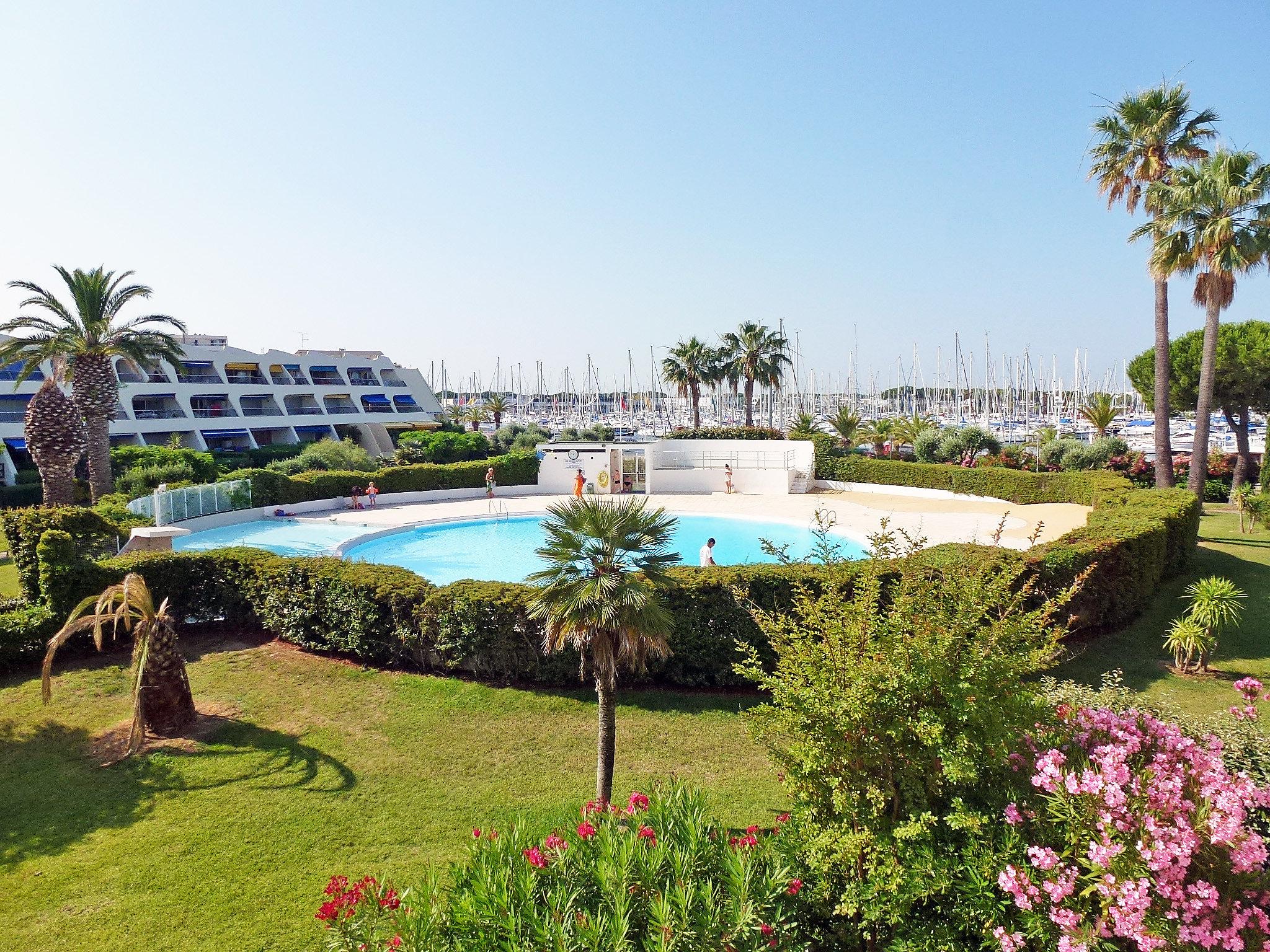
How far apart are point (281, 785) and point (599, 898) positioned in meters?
5.45

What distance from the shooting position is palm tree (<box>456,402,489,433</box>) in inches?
2601

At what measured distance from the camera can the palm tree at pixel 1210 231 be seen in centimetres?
2088

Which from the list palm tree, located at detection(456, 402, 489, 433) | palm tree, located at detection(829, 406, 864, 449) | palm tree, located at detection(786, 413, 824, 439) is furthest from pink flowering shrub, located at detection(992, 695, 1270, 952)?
palm tree, located at detection(456, 402, 489, 433)

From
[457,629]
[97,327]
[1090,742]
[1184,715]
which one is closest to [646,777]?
[457,629]

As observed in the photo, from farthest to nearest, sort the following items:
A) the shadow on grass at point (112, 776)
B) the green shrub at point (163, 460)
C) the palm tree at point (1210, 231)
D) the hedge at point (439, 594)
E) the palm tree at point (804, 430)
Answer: the palm tree at point (804, 430)
the green shrub at point (163, 460)
the palm tree at point (1210, 231)
the hedge at point (439, 594)
the shadow on grass at point (112, 776)

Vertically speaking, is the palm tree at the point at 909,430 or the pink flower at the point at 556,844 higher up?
the palm tree at the point at 909,430

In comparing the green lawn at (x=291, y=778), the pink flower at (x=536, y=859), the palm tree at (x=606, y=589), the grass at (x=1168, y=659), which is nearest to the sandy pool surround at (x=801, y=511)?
the grass at (x=1168, y=659)

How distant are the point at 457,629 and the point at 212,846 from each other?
4.60 meters

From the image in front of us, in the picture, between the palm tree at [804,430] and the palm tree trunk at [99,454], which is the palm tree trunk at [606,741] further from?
the palm tree at [804,430]

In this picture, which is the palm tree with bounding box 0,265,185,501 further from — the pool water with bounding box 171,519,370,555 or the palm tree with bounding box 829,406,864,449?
the palm tree with bounding box 829,406,864,449

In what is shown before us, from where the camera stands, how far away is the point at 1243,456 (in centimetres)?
3023

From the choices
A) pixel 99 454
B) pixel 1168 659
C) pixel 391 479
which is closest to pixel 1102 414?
pixel 1168 659

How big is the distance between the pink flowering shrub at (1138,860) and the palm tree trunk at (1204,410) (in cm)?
2313

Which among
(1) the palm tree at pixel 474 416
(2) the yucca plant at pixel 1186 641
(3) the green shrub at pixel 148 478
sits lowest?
(2) the yucca plant at pixel 1186 641
